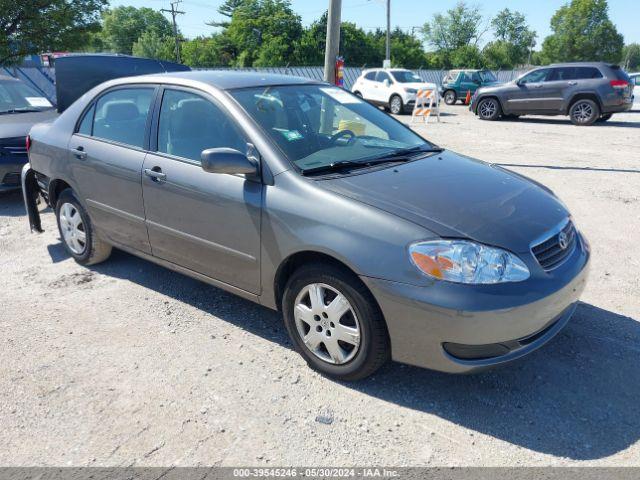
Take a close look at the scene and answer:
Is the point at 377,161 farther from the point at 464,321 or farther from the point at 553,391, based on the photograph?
the point at 553,391

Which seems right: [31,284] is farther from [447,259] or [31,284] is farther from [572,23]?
[572,23]

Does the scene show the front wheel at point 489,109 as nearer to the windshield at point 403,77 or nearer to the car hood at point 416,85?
the car hood at point 416,85

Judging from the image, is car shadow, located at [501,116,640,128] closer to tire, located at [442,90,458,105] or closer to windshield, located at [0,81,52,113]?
tire, located at [442,90,458,105]

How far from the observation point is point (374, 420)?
9.12ft

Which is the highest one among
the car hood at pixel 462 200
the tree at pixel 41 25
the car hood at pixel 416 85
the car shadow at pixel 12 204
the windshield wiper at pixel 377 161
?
the tree at pixel 41 25

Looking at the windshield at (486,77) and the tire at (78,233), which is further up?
the windshield at (486,77)

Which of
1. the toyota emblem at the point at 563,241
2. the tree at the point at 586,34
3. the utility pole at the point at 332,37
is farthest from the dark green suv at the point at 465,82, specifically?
the tree at the point at 586,34

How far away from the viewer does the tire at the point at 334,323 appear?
2801mm

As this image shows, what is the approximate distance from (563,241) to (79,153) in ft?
12.2

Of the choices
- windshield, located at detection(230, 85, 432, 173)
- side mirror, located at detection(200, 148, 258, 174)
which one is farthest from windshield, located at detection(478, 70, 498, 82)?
side mirror, located at detection(200, 148, 258, 174)

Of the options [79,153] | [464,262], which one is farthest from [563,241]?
[79,153]

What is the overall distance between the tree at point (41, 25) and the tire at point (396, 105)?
34.2 feet

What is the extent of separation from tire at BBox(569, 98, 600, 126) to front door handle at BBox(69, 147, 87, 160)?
48.3 feet

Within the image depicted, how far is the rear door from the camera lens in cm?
395
